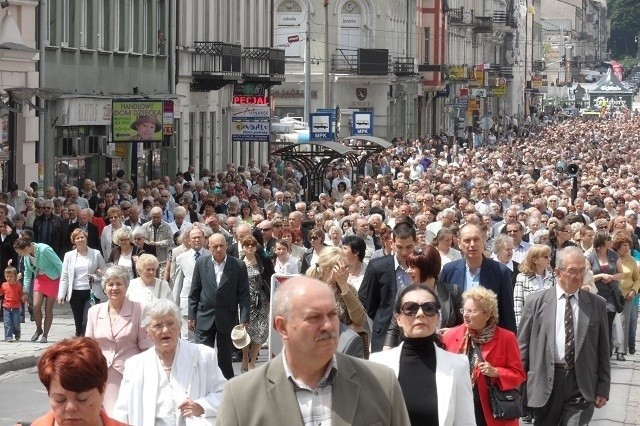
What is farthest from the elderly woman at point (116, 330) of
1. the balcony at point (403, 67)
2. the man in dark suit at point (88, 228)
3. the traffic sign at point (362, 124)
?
the balcony at point (403, 67)

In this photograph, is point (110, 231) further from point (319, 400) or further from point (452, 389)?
point (319, 400)

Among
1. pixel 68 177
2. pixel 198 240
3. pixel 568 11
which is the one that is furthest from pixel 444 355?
pixel 568 11

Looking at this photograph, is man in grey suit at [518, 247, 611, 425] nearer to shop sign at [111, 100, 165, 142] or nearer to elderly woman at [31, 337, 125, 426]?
elderly woman at [31, 337, 125, 426]

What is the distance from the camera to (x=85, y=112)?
35188mm

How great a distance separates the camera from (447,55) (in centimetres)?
9438

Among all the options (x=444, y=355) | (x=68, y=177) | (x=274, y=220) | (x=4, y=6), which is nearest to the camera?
(x=444, y=355)

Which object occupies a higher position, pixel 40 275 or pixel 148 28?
pixel 148 28

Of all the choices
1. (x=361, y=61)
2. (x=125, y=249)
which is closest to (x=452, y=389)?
(x=125, y=249)

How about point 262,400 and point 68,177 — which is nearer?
point 262,400

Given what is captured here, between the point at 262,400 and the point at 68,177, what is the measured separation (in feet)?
97.2

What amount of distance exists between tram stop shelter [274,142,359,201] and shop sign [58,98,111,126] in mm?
4259

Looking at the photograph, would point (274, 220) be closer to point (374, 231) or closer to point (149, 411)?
point (374, 231)

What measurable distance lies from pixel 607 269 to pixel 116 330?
318 inches

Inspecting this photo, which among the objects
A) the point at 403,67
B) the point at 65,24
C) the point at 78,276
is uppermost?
the point at 403,67
